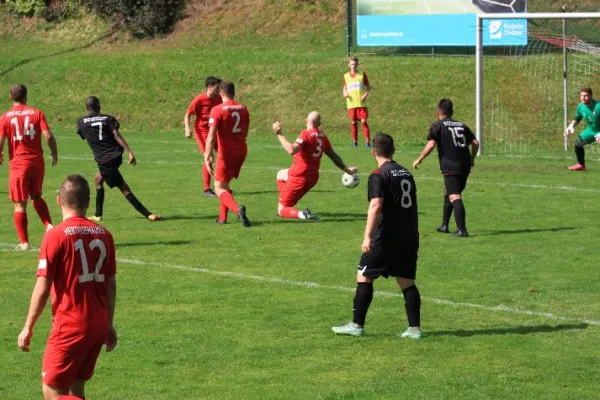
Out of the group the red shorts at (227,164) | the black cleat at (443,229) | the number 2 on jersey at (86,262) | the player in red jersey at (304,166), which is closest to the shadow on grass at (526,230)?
the black cleat at (443,229)

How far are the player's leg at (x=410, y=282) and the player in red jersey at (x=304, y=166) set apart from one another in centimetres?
684

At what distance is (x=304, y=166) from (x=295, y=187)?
374 millimetres

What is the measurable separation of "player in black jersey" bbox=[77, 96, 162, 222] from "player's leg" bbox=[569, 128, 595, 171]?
977 cm

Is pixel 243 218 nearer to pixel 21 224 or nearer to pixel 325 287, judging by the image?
pixel 21 224

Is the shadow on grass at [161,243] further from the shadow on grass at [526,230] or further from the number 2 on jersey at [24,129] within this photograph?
the shadow on grass at [526,230]

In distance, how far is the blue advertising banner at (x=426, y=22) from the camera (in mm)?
37281

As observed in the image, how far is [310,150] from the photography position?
59.1 feet

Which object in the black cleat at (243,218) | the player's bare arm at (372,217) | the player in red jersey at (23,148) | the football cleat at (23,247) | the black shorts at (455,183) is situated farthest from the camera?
the black cleat at (243,218)

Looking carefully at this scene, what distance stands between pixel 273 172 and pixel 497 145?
25.7 ft

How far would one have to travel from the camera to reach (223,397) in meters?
9.15

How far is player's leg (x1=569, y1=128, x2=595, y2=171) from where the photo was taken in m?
24.0

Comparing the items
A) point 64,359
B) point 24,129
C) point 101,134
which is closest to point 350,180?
point 101,134

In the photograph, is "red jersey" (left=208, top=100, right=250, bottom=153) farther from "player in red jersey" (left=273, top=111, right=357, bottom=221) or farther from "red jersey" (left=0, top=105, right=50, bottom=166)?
"red jersey" (left=0, top=105, right=50, bottom=166)

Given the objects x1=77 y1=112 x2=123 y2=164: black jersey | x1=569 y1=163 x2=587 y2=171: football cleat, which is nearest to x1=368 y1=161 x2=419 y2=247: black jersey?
x1=77 y1=112 x2=123 y2=164: black jersey
